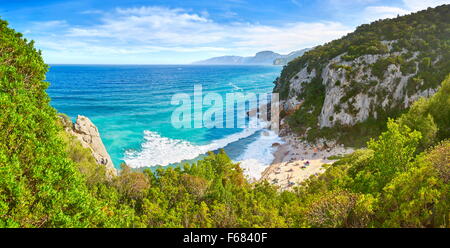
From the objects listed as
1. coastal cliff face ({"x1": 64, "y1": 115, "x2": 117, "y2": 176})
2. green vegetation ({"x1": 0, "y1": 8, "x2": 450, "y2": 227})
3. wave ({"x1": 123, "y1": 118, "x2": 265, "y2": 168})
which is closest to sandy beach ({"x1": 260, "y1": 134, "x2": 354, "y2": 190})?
wave ({"x1": 123, "y1": 118, "x2": 265, "y2": 168})

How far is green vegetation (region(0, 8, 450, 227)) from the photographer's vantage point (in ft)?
26.0

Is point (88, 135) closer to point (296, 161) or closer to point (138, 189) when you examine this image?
point (138, 189)

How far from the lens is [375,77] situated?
41.8 metres

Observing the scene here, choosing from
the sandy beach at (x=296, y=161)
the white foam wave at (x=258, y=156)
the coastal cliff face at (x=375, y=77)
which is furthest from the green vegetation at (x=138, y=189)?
the coastal cliff face at (x=375, y=77)

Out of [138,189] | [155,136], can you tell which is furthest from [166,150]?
[138,189]

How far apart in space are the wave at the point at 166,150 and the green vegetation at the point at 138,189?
2049 cm

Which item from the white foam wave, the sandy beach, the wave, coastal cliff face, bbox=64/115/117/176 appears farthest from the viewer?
the wave

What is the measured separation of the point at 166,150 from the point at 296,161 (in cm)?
2065

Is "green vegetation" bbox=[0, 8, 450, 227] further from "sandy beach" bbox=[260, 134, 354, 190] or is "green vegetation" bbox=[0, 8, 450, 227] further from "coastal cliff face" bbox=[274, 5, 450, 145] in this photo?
"coastal cliff face" bbox=[274, 5, 450, 145]

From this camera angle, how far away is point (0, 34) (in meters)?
10.9

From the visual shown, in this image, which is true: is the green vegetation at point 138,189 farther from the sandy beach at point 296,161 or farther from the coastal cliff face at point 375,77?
the coastal cliff face at point 375,77

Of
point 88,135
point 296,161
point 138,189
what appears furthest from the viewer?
point 296,161

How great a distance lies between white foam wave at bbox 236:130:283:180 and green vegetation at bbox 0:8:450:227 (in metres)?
17.4

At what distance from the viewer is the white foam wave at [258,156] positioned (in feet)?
117
